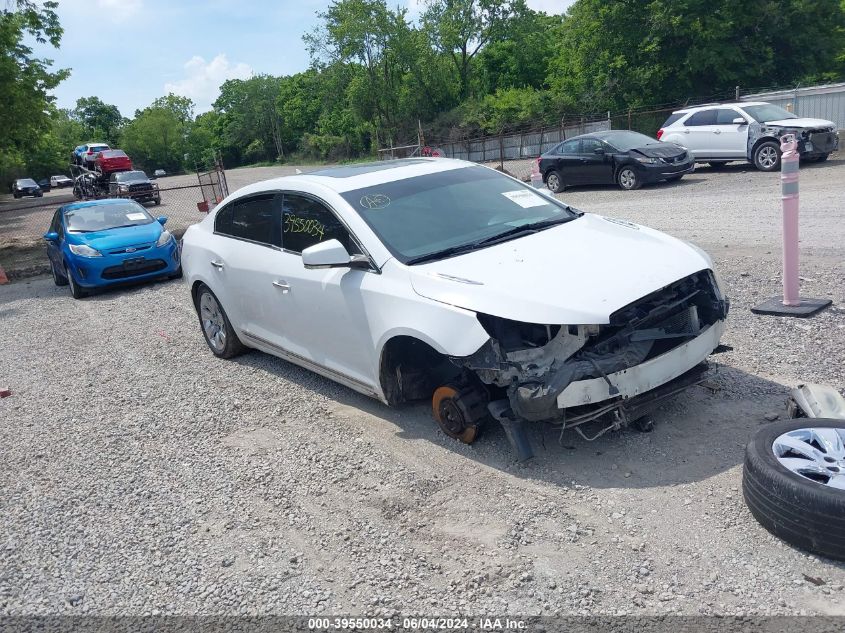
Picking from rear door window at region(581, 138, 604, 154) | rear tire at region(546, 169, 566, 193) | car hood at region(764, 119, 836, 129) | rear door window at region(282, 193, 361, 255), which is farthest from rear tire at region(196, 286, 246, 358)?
car hood at region(764, 119, 836, 129)

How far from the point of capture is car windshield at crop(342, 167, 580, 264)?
16.1 feet

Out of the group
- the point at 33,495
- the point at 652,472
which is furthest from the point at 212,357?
the point at 652,472

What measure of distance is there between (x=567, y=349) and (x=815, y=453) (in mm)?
1299

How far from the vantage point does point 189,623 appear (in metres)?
3.26

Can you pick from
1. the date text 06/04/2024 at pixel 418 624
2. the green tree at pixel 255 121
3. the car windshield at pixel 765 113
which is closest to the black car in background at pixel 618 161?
the car windshield at pixel 765 113

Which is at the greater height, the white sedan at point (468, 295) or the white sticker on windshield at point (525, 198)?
the white sticker on windshield at point (525, 198)

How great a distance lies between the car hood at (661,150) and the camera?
1756 centimetres

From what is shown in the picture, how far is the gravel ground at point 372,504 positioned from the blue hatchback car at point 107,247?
520 centimetres

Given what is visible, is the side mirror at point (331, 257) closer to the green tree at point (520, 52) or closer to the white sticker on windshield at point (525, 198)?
the white sticker on windshield at point (525, 198)

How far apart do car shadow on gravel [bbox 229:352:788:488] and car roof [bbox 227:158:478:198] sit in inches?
68.4

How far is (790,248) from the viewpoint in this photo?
624cm

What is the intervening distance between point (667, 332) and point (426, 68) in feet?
202

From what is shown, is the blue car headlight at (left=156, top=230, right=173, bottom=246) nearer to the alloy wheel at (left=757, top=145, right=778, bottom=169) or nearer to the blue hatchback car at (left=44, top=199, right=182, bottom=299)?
the blue hatchback car at (left=44, top=199, right=182, bottom=299)

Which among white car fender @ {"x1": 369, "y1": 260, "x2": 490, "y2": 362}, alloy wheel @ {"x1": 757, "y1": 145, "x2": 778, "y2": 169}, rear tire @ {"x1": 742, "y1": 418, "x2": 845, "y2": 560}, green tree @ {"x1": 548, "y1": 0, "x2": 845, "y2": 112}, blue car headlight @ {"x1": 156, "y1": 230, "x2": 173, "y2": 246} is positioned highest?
green tree @ {"x1": 548, "y1": 0, "x2": 845, "y2": 112}
